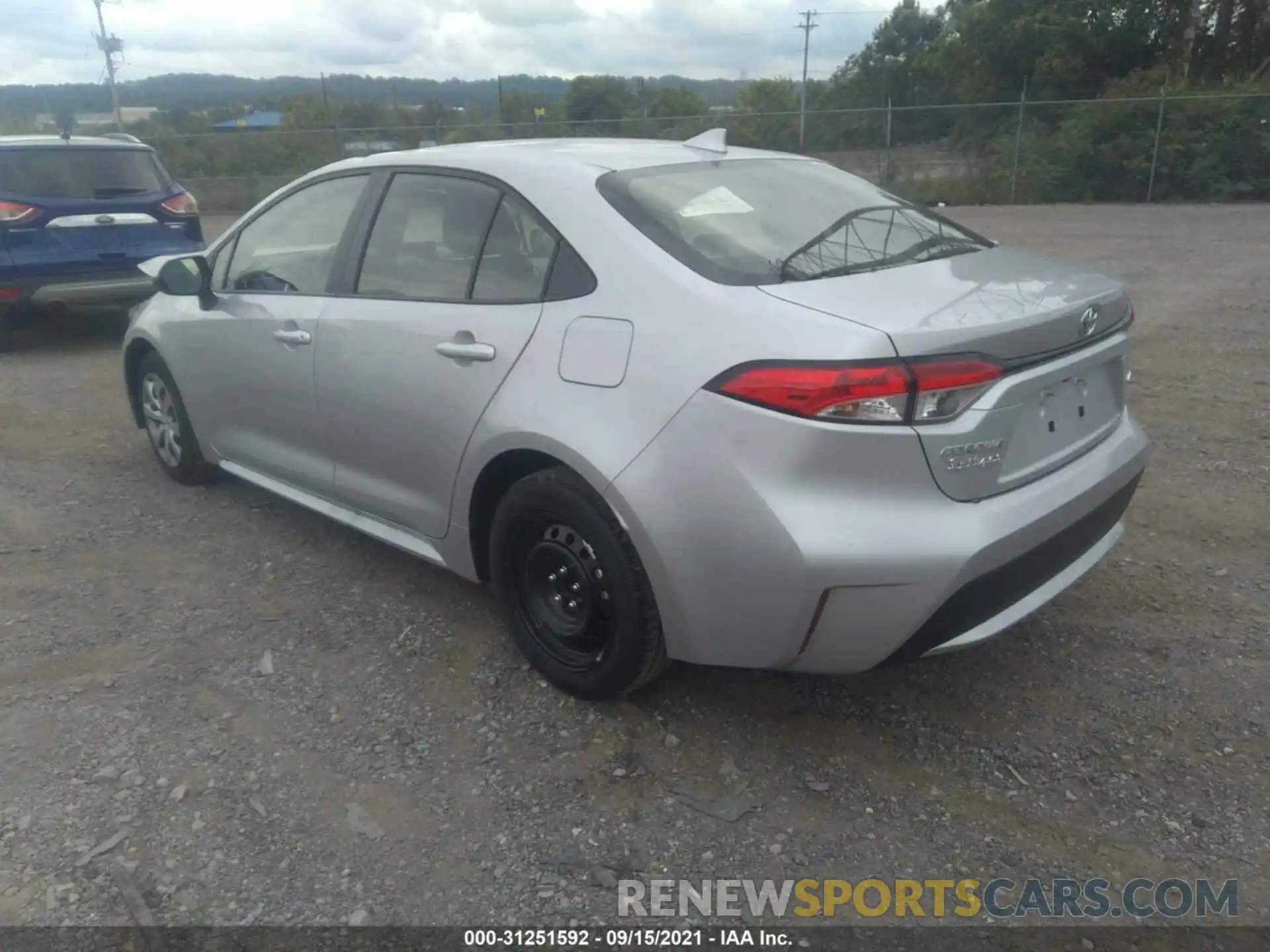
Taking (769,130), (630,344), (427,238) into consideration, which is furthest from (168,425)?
(769,130)

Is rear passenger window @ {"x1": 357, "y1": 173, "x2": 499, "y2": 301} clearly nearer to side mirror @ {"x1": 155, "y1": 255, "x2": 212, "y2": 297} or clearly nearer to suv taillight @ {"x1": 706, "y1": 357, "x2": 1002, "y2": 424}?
side mirror @ {"x1": 155, "y1": 255, "x2": 212, "y2": 297}

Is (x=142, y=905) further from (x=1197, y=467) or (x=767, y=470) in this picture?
(x=1197, y=467)

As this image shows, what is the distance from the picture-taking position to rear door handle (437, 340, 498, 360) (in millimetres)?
3057

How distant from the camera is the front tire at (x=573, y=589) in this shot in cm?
278

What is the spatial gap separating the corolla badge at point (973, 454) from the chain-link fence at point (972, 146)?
57.9 feet

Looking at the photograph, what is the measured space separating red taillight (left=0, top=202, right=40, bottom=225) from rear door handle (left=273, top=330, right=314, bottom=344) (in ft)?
16.7

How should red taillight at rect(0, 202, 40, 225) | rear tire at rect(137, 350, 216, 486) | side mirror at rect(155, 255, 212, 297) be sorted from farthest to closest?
red taillight at rect(0, 202, 40, 225), rear tire at rect(137, 350, 216, 486), side mirror at rect(155, 255, 212, 297)

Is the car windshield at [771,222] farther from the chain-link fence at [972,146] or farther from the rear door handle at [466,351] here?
the chain-link fence at [972,146]

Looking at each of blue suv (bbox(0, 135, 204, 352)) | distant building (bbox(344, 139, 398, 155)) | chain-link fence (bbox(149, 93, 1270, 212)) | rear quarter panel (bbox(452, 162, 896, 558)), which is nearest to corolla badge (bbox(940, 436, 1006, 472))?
rear quarter panel (bbox(452, 162, 896, 558))

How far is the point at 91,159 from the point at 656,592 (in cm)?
750

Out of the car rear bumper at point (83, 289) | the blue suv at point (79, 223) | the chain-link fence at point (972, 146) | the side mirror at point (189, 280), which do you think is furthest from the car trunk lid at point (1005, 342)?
the chain-link fence at point (972, 146)

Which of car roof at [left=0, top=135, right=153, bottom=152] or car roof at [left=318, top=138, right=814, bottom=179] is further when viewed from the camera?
car roof at [left=0, top=135, right=153, bottom=152]

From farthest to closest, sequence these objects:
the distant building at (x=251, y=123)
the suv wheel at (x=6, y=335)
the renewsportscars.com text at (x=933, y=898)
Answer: the distant building at (x=251, y=123) → the suv wheel at (x=6, y=335) → the renewsportscars.com text at (x=933, y=898)

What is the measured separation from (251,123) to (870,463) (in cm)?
2866
